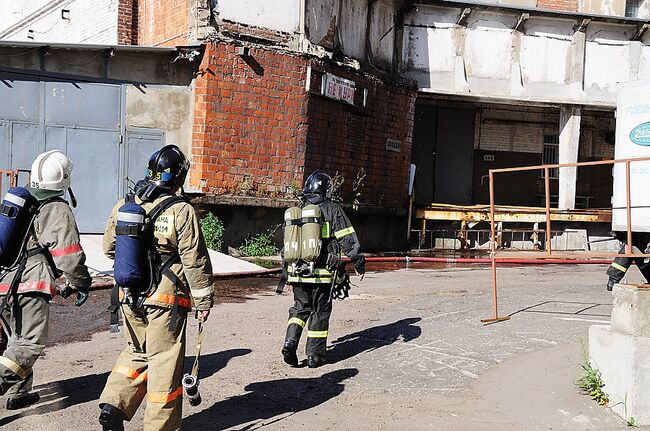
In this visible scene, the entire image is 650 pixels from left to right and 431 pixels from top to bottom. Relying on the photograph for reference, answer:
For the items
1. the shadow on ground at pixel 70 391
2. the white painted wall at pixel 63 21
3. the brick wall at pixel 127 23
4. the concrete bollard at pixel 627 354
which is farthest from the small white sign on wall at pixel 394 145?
the concrete bollard at pixel 627 354

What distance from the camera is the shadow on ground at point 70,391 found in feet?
17.9

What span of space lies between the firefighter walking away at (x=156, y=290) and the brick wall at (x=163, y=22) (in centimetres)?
1041

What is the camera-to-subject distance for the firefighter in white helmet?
5293mm

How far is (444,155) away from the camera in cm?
2317

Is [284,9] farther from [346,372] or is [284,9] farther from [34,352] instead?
[34,352]

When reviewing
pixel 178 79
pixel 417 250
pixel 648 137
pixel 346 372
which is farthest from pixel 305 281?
pixel 417 250

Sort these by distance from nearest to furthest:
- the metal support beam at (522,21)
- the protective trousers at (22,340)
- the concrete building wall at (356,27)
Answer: the protective trousers at (22,340) < the concrete building wall at (356,27) < the metal support beam at (522,21)

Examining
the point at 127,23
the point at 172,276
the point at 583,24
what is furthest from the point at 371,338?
the point at 583,24

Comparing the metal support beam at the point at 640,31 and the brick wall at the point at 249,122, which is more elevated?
the metal support beam at the point at 640,31

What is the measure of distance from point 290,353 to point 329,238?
1.10 m

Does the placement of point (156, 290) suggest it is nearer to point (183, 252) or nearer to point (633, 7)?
point (183, 252)

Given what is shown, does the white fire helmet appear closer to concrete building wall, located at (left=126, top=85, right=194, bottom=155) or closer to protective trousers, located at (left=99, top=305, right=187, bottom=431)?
protective trousers, located at (left=99, top=305, right=187, bottom=431)

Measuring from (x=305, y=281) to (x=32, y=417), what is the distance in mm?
2541

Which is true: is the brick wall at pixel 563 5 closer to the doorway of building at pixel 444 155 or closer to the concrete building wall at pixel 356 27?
the doorway of building at pixel 444 155
